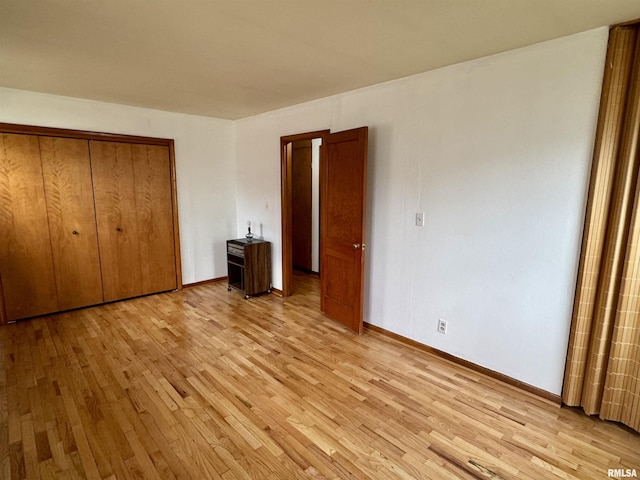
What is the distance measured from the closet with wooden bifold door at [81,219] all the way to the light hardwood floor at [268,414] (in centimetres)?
64

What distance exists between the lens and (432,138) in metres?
2.74

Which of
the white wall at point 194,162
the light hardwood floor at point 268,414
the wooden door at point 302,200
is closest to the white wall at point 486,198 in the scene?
the light hardwood floor at point 268,414

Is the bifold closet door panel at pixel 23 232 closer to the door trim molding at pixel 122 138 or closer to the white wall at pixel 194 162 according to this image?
the door trim molding at pixel 122 138

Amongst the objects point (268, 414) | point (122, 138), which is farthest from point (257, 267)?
point (268, 414)

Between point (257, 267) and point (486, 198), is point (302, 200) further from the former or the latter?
point (486, 198)

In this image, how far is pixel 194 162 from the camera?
4.63 metres

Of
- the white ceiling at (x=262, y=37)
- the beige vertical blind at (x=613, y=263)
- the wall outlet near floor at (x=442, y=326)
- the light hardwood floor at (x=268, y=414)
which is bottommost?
the light hardwood floor at (x=268, y=414)

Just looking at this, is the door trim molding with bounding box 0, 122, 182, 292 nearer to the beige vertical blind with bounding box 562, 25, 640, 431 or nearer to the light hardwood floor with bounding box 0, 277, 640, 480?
the light hardwood floor with bounding box 0, 277, 640, 480

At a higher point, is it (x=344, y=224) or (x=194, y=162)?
(x=194, y=162)

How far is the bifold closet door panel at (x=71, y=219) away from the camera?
11.7 ft

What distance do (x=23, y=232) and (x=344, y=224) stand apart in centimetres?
345

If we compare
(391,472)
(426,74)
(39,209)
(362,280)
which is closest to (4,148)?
(39,209)

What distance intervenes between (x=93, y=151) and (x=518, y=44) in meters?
4.35

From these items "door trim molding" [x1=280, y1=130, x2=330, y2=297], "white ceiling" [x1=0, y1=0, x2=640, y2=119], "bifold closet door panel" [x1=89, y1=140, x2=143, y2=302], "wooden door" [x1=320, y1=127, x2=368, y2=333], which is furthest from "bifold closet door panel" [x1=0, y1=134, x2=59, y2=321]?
"wooden door" [x1=320, y1=127, x2=368, y2=333]
